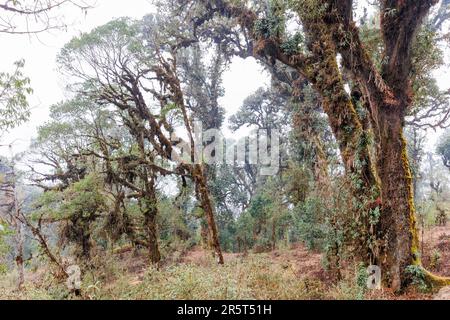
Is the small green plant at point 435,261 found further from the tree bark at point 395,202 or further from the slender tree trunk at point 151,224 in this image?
the slender tree trunk at point 151,224

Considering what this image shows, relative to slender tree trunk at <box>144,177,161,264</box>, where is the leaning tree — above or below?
above

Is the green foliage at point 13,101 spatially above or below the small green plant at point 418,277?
above

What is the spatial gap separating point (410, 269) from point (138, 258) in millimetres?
11547

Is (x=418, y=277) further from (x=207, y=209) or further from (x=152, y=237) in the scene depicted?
(x=152, y=237)

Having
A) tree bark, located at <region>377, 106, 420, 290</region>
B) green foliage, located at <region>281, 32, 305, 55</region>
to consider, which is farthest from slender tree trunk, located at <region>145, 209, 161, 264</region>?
tree bark, located at <region>377, 106, 420, 290</region>

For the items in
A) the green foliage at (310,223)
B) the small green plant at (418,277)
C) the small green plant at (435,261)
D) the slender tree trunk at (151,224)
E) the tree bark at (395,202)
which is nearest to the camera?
the small green plant at (418,277)

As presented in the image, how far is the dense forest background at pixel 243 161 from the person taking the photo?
19.2 ft

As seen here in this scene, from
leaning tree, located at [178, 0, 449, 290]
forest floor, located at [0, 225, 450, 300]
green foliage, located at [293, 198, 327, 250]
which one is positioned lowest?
forest floor, located at [0, 225, 450, 300]

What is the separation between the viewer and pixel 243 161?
20.2m

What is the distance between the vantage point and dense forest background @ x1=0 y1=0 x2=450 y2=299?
585 cm

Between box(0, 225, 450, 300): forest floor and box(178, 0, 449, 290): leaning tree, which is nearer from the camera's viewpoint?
box(0, 225, 450, 300): forest floor

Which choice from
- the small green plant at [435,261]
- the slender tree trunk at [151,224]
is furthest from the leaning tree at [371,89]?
the slender tree trunk at [151,224]

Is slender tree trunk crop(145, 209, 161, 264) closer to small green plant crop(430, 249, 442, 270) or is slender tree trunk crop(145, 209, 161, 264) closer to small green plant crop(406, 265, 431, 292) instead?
small green plant crop(406, 265, 431, 292)
